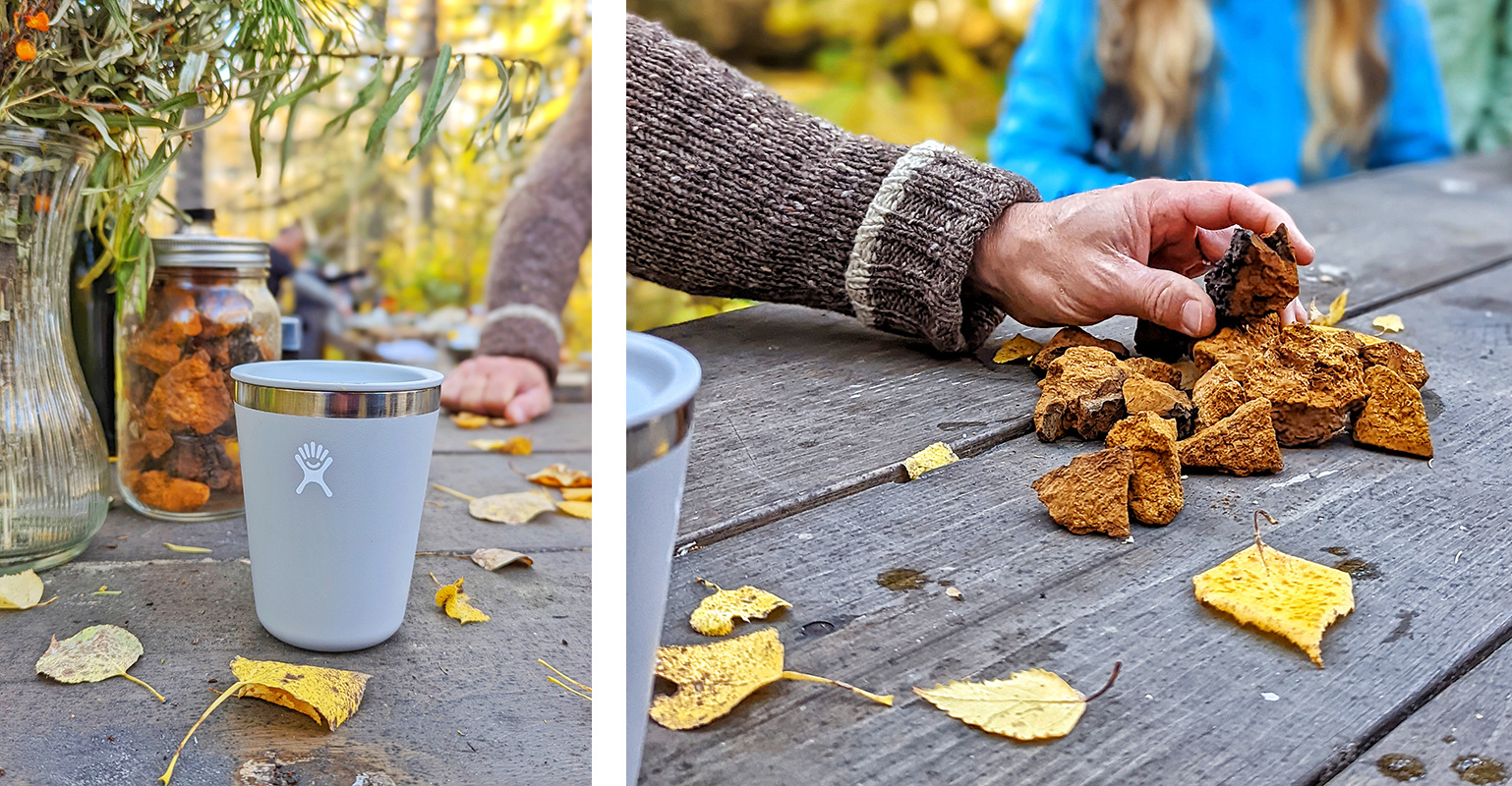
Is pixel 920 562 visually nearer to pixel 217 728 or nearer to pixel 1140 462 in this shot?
pixel 1140 462

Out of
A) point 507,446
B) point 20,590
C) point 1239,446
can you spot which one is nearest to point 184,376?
point 20,590

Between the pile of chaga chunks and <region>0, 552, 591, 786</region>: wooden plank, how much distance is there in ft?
1.03

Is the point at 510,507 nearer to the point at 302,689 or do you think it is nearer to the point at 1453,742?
the point at 302,689

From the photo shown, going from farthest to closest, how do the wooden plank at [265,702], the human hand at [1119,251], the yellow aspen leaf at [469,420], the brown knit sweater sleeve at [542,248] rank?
the brown knit sweater sleeve at [542,248]
the yellow aspen leaf at [469,420]
the human hand at [1119,251]
the wooden plank at [265,702]

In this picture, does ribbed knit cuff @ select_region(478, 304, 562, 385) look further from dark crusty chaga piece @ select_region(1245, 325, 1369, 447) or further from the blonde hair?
dark crusty chaga piece @ select_region(1245, 325, 1369, 447)

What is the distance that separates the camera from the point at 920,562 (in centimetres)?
46

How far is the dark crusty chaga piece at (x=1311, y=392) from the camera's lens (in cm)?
58

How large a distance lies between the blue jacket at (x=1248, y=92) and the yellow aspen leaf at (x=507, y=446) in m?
Result: 0.63

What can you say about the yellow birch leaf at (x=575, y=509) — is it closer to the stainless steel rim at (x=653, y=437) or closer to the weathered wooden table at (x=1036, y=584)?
the weathered wooden table at (x=1036, y=584)

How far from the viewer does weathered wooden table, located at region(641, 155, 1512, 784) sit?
0.35 m

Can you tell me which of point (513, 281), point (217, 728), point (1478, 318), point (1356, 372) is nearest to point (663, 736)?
point (217, 728)

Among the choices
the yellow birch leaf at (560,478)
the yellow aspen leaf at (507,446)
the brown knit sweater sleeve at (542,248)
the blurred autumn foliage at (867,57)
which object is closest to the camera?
the blurred autumn foliage at (867,57)

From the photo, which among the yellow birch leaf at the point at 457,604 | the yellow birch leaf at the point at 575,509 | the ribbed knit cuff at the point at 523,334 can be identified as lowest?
the yellow birch leaf at the point at 575,509

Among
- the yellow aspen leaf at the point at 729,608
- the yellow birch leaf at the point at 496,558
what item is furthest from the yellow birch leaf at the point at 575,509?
the yellow aspen leaf at the point at 729,608
